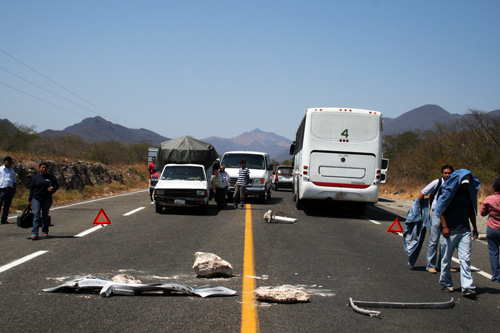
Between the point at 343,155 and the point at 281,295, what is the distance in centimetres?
1087

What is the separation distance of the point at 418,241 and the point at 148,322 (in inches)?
197

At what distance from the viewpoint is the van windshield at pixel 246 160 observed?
2216 centimetres

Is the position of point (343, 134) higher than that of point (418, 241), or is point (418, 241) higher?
point (343, 134)

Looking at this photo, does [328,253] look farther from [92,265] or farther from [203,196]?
[203,196]

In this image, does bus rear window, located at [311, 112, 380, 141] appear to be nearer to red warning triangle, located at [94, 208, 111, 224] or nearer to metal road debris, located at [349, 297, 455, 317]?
red warning triangle, located at [94, 208, 111, 224]

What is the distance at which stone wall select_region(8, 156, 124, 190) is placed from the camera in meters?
22.2

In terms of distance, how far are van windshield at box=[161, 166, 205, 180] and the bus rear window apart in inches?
170

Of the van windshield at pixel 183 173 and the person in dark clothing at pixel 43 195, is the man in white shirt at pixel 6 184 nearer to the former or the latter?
the person in dark clothing at pixel 43 195

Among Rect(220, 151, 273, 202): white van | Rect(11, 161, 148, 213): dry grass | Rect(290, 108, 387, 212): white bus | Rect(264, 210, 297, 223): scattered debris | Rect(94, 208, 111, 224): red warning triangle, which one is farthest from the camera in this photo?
Rect(220, 151, 273, 202): white van

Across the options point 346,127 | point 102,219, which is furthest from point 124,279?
point 346,127

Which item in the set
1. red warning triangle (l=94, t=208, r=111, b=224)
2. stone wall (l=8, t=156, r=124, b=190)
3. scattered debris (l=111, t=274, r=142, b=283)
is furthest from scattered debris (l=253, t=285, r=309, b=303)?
stone wall (l=8, t=156, r=124, b=190)

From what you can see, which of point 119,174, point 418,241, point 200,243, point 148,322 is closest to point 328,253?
point 418,241

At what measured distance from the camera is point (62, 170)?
89.6 ft

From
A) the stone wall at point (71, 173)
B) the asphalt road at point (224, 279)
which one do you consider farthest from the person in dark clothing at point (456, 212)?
the stone wall at point (71, 173)
